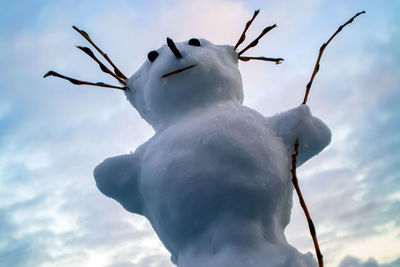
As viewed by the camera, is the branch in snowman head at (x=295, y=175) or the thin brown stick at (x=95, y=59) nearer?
the branch in snowman head at (x=295, y=175)

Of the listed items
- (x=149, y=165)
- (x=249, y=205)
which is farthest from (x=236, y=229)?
(x=149, y=165)

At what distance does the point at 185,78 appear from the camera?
170cm

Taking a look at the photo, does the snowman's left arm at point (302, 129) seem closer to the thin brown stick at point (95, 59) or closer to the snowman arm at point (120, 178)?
the snowman arm at point (120, 178)

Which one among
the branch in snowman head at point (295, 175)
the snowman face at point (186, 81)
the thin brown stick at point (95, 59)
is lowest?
the branch in snowman head at point (295, 175)

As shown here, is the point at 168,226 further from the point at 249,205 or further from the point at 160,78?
the point at 160,78

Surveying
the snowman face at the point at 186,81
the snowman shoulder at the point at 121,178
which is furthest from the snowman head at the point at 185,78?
the snowman shoulder at the point at 121,178

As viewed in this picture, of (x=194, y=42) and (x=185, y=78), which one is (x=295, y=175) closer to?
(x=185, y=78)

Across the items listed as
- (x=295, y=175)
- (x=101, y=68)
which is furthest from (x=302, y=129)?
(x=101, y=68)

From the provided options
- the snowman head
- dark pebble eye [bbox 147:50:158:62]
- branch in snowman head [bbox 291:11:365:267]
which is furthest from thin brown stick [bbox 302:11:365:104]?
dark pebble eye [bbox 147:50:158:62]

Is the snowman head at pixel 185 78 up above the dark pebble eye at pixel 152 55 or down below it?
below

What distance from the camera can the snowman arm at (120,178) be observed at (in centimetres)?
164

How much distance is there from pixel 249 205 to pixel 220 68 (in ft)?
2.36

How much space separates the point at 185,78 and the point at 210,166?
0.51m

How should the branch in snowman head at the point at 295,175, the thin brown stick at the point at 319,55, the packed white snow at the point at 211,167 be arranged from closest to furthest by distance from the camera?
the branch in snowman head at the point at 295,175 < the packed white snow at the point at 211,167 < the thin brown stick at the point at 319,55
